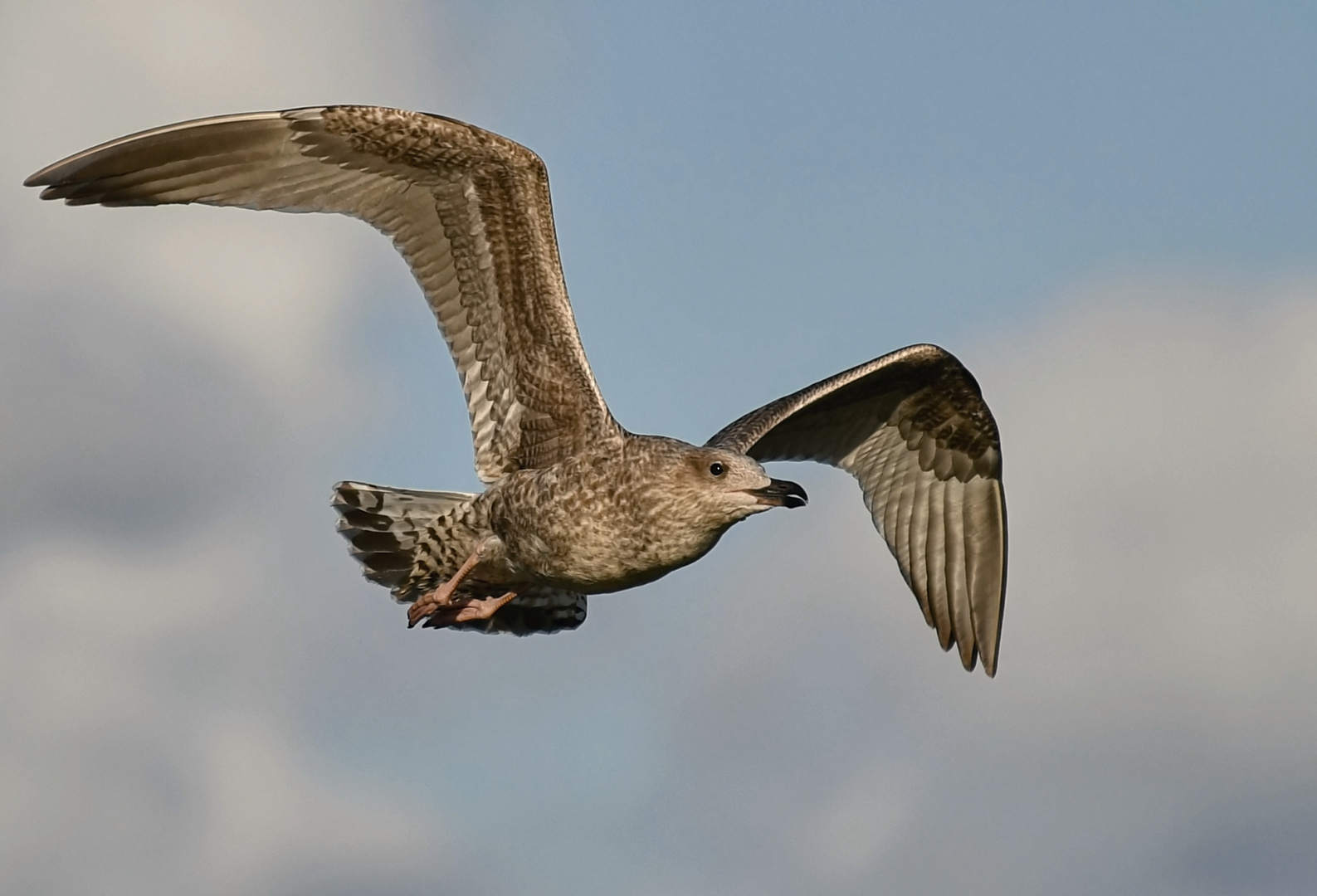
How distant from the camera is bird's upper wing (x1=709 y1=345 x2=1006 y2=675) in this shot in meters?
16.0

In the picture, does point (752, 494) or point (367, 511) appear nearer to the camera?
point (752, 494)

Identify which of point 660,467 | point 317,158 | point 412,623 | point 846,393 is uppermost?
point 317,158

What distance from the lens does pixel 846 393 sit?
52.7 feet

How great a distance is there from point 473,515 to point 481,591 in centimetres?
66

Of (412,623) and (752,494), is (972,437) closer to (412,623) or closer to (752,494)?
(752,494)

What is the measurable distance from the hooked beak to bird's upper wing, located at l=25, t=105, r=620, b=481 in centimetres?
143

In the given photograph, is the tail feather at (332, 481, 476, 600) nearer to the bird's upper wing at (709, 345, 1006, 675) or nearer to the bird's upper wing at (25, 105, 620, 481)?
the bird's upper wing at (25, 105, 620, 481)

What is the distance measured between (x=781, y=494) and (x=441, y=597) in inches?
113

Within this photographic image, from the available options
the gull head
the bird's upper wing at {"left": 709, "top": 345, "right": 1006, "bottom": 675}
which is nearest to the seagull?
the gull head

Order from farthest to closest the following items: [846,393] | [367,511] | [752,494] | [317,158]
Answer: [846,393] → [367,511] → [317,158] → [752,494]

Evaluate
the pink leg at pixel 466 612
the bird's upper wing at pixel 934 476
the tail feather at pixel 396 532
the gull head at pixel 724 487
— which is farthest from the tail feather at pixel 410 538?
the bird's upper wing at pixel 934 476

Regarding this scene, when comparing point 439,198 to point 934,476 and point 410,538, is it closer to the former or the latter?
point 410,538

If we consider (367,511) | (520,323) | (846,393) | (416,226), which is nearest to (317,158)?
(416,226)

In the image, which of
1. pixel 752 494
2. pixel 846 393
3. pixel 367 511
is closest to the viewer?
pixel 752 494
